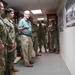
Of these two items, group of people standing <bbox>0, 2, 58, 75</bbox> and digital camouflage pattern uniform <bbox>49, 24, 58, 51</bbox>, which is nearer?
group of people standing <bbox>0, 2, 58, 75</bbox>

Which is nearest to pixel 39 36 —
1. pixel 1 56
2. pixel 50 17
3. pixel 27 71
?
pixel 50 17

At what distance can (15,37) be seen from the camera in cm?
485

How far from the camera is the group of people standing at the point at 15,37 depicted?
2574 mm

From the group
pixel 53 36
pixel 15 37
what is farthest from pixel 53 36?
pixel 15 37

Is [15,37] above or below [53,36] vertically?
above

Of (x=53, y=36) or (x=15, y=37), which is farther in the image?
(x=53, y=36)

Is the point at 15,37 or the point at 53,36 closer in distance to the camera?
the point at 15,37

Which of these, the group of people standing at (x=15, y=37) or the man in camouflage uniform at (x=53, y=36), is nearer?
the group of people standing at (x=15, y=37)

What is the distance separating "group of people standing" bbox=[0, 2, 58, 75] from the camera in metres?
2.57

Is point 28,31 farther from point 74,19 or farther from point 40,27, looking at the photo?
point 40,27

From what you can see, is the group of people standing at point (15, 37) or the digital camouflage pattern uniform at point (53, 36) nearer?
the group of people standing at point (15, 37)

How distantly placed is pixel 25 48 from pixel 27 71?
72 cm

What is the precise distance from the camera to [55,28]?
7.11m

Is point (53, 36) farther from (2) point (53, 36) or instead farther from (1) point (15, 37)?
(1) point (15, 37)
